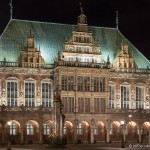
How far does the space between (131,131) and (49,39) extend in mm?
19212

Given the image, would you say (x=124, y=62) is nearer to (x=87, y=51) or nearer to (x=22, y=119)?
(x=87, y=51)

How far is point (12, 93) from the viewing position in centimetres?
6912

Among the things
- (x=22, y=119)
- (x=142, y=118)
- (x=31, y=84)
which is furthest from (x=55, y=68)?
(x=142, y=118)

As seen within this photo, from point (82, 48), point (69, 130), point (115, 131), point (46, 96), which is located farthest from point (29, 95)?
point (115, 131)

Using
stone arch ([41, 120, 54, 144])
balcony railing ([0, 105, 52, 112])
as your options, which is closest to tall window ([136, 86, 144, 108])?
stone arch ([41, 120, 54, 144])

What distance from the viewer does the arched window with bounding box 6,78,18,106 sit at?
68938mm

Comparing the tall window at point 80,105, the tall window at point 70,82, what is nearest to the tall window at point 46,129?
the tall window at point 80,105

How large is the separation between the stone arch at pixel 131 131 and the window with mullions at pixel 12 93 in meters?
18.1

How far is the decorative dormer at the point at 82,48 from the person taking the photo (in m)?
72.5

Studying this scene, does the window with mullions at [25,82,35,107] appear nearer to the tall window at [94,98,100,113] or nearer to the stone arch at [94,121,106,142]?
the tall window at [94,98,100,113]

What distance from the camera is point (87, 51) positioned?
73.6 metres

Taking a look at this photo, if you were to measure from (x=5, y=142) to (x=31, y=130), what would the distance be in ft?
15.8

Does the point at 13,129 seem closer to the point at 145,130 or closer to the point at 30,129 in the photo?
the point at 30,129

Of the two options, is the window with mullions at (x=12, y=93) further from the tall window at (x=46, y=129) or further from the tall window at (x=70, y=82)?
the tall window at (x=70, y=82)
